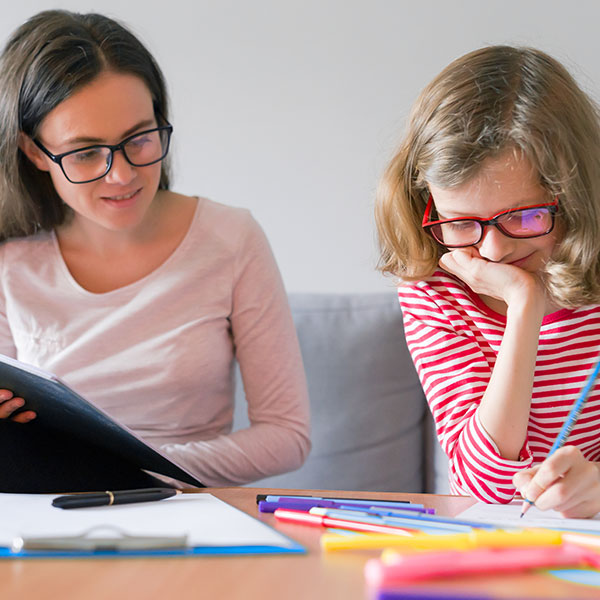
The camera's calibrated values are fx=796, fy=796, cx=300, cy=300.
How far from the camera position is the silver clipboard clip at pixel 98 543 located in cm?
62

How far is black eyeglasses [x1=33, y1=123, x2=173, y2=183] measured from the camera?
1175mm

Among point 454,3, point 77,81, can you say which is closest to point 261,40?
point 454,3

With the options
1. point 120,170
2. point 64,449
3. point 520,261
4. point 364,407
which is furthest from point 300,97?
point 64,449

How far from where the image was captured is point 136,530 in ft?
2.19

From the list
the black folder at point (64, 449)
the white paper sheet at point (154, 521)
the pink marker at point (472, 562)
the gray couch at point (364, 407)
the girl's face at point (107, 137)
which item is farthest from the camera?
the gray couch at point (364, 407)

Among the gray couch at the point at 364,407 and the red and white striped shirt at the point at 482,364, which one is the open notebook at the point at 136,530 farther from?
the gray couch at the point at 364,407

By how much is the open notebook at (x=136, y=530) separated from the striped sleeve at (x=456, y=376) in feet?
1.19

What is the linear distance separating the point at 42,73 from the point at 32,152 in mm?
144

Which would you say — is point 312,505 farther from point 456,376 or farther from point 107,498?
point 456,376

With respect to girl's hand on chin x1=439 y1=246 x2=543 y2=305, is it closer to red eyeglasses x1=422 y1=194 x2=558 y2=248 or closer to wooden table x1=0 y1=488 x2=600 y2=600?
red eyeglasses x1=422 y1=194 x2=558 y2=248

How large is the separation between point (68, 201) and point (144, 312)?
8.4 inches

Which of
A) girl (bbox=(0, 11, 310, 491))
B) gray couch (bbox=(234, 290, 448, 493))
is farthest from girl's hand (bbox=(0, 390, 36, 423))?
gray couch (bbox=(234, 290, 448, 493))

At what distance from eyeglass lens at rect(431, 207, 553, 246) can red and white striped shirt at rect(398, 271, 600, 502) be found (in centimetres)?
15

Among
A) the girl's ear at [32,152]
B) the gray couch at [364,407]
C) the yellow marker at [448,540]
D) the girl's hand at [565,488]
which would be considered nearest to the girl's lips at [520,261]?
the girl's hand at [565,488]
